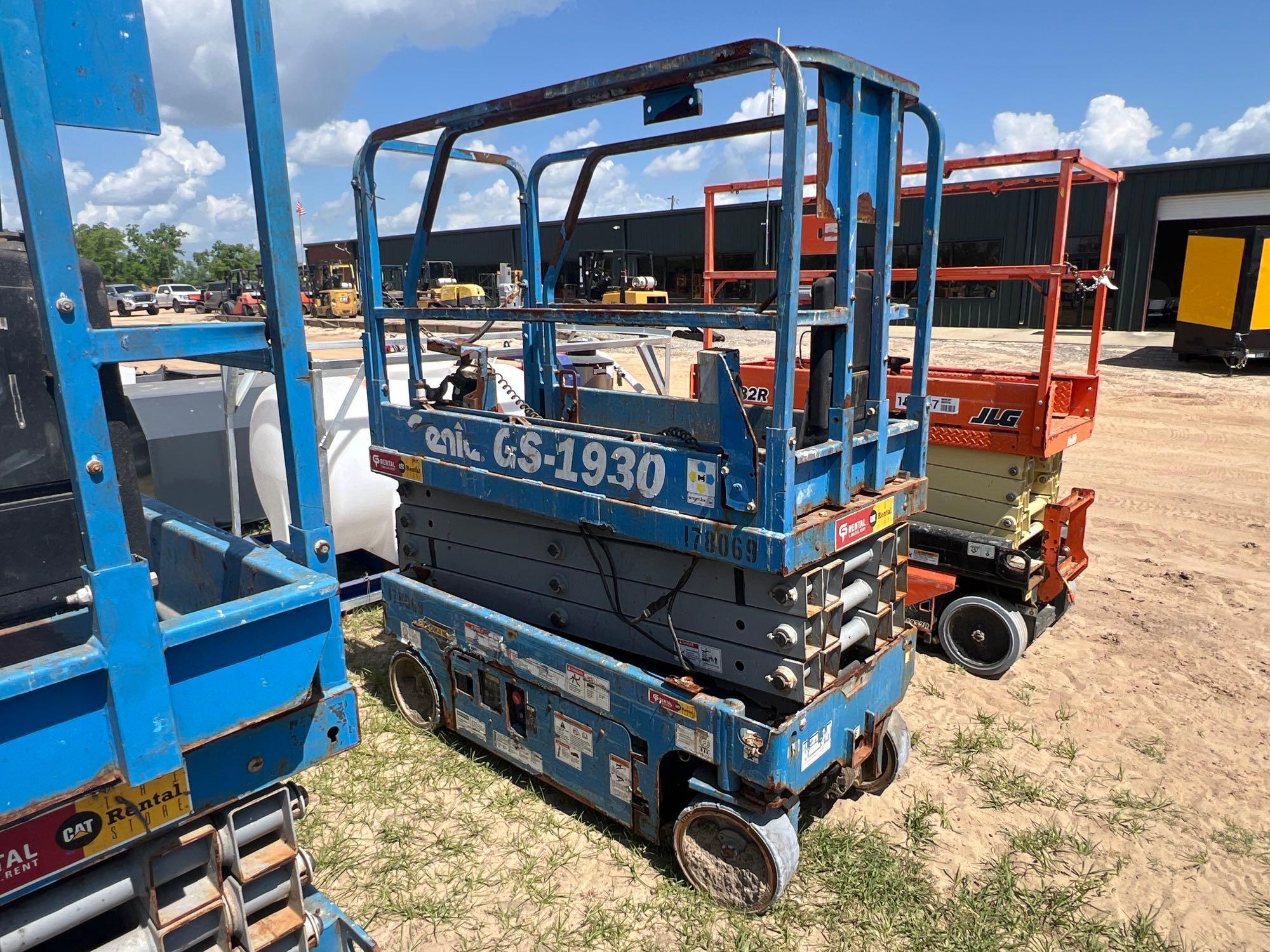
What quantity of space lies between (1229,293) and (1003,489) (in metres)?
14.9

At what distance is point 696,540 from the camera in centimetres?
330

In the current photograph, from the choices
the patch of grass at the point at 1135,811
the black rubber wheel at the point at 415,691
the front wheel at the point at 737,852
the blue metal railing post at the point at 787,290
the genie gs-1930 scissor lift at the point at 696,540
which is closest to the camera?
the blue metal railing post at the point at 787,290

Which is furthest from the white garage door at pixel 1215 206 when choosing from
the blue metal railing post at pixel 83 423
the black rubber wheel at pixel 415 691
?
the blue metal railing post at pixel 83 423

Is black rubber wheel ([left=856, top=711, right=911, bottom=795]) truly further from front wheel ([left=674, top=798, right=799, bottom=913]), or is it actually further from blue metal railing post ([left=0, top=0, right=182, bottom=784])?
blue metal railing post ([left=0, top=0, right=182, bottom=784])

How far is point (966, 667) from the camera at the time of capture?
5.77 metres

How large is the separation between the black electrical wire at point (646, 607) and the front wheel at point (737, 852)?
0.64 meters

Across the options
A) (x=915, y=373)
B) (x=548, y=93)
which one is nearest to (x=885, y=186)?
(x=915, y=373)

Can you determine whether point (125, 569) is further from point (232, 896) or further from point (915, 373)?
point (915, 373)

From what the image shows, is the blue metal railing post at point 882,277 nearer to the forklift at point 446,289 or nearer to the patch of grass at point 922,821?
the patch of grass at point 922,821

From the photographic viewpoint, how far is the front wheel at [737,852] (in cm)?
333

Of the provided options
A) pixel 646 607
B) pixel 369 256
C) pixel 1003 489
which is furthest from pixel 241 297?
pixel 1003 489

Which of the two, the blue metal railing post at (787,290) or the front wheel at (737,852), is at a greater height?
the blue metal railing post at (787,290)

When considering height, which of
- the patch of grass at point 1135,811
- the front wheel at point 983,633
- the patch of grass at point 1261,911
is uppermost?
the front wheel at point 983,633

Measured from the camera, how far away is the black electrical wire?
11.8 ft
